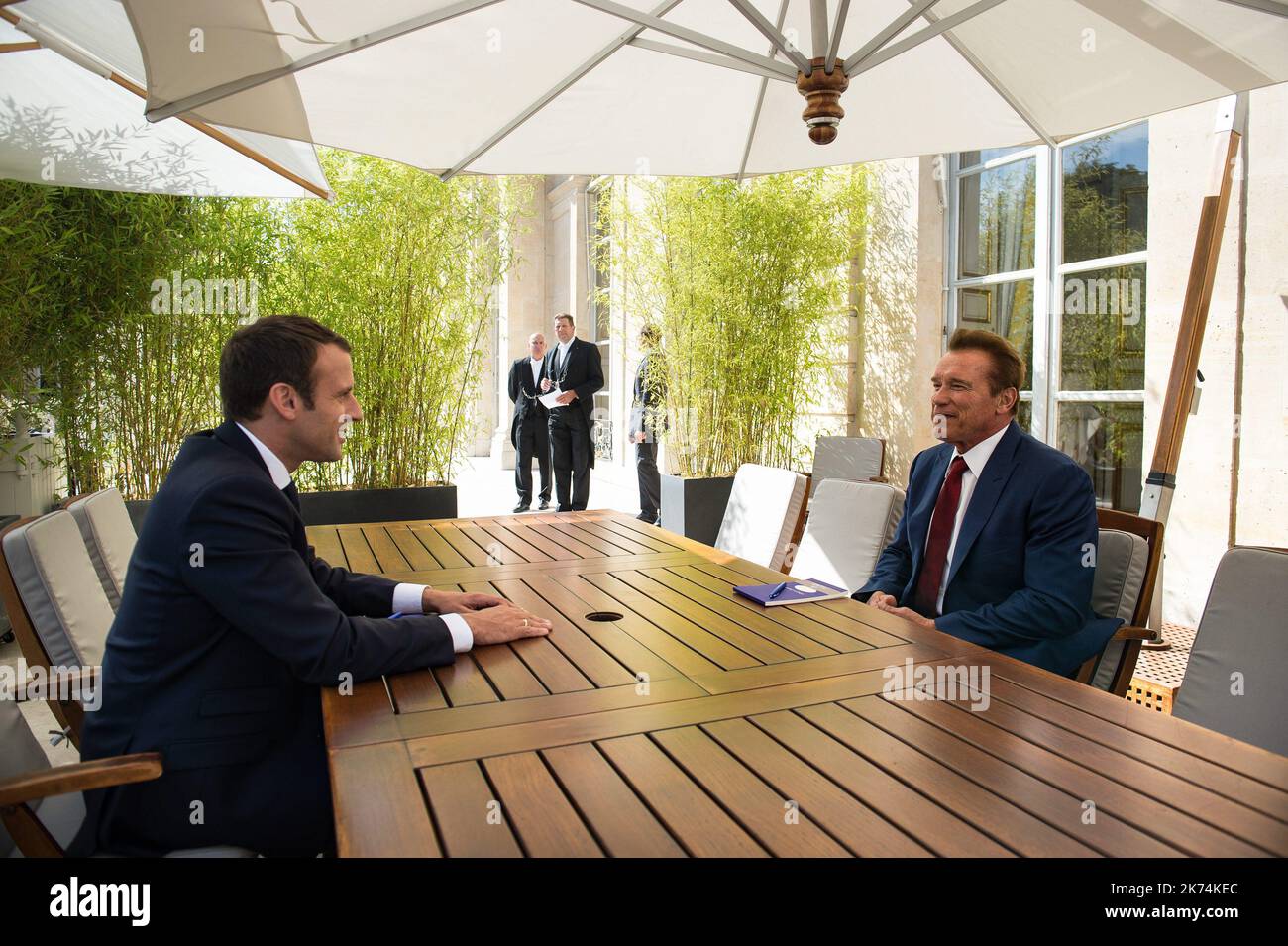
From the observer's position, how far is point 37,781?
4.13ft

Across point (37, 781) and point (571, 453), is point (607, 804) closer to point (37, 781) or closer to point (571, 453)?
point (37, 781)

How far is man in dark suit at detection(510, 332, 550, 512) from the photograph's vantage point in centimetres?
817

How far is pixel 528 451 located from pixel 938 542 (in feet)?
20.1

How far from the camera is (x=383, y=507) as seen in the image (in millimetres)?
4691

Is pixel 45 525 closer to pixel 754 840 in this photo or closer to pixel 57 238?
pixel 754 840

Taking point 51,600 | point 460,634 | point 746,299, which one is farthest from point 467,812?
point 746,299

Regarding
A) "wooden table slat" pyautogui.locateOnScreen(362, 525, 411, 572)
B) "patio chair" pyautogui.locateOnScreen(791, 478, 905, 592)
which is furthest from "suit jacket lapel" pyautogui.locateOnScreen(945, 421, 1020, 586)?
"wooden table slat" pyautogui.locateOnScreen(362, 525, 411, 572)

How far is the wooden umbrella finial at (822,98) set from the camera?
2543mm

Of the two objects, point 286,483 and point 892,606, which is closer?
point 286,483

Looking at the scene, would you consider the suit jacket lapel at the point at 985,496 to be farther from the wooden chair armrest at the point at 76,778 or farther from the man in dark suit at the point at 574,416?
the man in dark suit at the point at 574,416

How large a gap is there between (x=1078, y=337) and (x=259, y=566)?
454cm

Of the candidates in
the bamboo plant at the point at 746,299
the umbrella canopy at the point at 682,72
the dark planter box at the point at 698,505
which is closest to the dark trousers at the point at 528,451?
the bamboo plant at the point at 746,299

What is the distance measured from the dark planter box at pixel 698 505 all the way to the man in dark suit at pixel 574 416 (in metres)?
2.06
